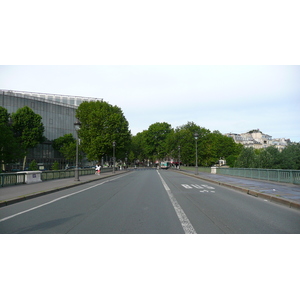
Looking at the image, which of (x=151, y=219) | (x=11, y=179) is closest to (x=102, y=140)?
(x=11, y=179)

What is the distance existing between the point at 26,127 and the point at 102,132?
20.6 metres

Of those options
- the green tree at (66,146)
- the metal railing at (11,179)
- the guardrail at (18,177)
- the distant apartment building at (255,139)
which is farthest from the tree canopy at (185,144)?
the distant apartment building at (255,139)

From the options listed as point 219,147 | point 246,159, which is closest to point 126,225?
point 246,159

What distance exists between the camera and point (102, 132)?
2156 inches

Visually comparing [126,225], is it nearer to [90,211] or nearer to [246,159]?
[90,211]

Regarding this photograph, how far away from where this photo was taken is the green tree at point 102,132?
175ft

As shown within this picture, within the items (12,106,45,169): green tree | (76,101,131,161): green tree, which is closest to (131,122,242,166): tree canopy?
(76,101,131,161): green tree

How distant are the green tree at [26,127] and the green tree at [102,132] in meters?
13.4

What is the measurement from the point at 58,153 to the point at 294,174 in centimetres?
7184

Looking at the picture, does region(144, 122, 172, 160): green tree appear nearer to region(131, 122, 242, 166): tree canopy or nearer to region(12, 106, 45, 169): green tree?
region(131, 122, 242, 166): tree canopy

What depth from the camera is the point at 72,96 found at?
120 metres

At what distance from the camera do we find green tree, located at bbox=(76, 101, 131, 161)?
175 ft

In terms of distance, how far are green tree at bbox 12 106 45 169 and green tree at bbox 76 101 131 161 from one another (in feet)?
44.1

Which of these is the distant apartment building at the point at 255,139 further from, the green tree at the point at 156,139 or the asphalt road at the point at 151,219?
the asphalt road at the point at 151,219
